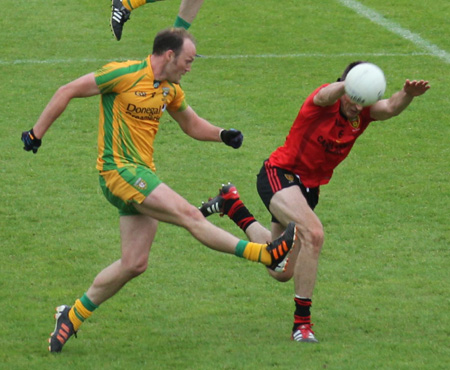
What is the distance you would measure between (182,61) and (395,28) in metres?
10.2

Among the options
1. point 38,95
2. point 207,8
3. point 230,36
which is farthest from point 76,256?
point 207,8

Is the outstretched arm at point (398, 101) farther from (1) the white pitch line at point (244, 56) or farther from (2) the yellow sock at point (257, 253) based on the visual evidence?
(1) the white pitch line at point (244, 56)

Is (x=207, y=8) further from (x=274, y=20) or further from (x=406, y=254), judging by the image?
(x=406, y=254)

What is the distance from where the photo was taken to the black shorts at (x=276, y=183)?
29.5ft

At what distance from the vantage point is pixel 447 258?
1042 centimetres

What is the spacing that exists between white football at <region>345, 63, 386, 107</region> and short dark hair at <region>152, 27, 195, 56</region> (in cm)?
128

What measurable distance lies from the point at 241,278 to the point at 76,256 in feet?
5.49

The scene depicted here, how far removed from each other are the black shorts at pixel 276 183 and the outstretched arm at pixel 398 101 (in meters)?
0.83

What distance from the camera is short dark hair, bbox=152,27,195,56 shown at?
27.6 feet

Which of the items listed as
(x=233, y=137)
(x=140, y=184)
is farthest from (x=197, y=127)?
(x=140, y=184)

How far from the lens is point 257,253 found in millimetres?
8008

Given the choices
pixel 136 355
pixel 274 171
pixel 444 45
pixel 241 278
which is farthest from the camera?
pixel 444 45

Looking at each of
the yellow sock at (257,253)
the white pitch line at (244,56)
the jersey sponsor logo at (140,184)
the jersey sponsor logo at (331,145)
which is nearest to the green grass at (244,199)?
the white pitch line at (244,56)

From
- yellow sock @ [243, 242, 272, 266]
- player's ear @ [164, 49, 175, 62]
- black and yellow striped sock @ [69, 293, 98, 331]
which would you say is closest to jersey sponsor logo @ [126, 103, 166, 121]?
player's ear @ [164, 49, 175, 62]
